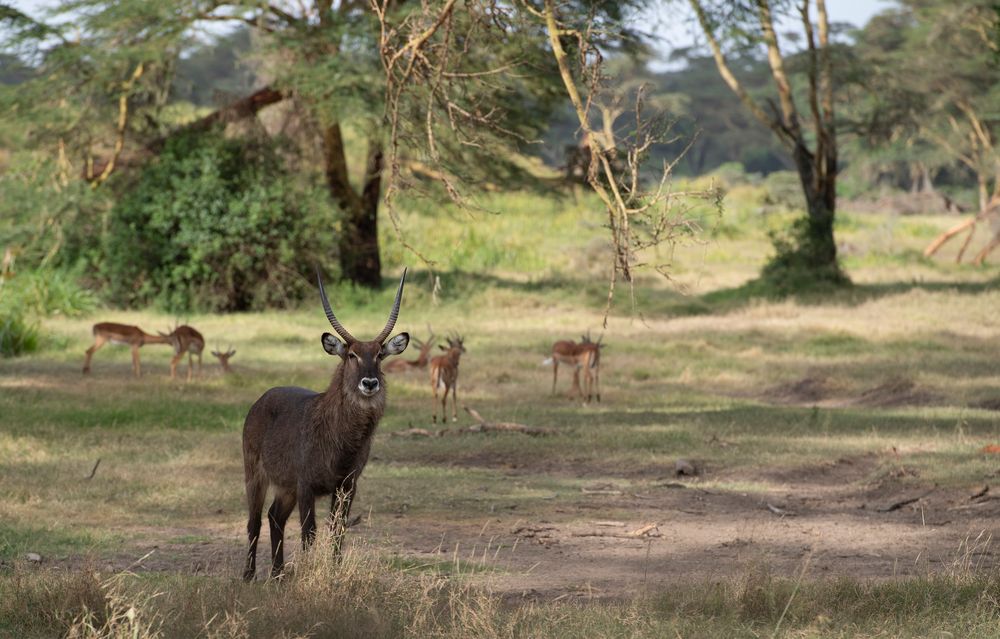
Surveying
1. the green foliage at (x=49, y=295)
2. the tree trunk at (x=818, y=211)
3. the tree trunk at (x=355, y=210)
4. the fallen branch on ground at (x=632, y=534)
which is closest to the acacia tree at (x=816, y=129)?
the tree trunk at (x=818, y=211)

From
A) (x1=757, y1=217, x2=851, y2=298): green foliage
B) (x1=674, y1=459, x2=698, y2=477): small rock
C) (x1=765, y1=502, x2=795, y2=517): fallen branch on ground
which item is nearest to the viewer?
(x1=765, y1=502, x2=795, y2=517): fallen branch on ground

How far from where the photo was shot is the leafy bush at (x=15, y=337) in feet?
53.2

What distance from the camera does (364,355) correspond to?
6.21m

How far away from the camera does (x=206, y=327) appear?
801 inches

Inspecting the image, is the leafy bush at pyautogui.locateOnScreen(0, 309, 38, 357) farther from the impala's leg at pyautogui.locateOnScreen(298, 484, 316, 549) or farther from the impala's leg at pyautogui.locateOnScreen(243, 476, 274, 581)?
the impala's leg at pyautogui.locateOnScreen(298, 484, 316, 549)

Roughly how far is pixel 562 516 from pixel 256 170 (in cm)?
1566

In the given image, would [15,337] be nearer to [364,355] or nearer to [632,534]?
[632,534]

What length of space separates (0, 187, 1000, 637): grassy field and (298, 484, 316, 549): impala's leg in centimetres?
34

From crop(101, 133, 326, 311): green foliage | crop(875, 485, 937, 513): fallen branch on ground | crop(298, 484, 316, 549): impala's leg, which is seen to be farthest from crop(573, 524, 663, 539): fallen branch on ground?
crop(101, 133, 326, 311): green foliage

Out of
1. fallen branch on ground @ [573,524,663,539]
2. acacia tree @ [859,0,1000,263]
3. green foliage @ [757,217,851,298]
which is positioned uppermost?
acacia tree @ [859,0,1000,263]

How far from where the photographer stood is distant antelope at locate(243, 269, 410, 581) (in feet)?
20.7

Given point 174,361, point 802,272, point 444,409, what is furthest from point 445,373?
point 802,272

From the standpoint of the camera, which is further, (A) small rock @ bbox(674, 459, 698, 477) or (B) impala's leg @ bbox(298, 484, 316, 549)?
(A) small rock @ bbox(674, 459, 698, 477)

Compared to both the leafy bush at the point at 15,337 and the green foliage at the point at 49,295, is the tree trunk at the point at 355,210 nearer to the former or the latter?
the green foliage at the point at 49,295
